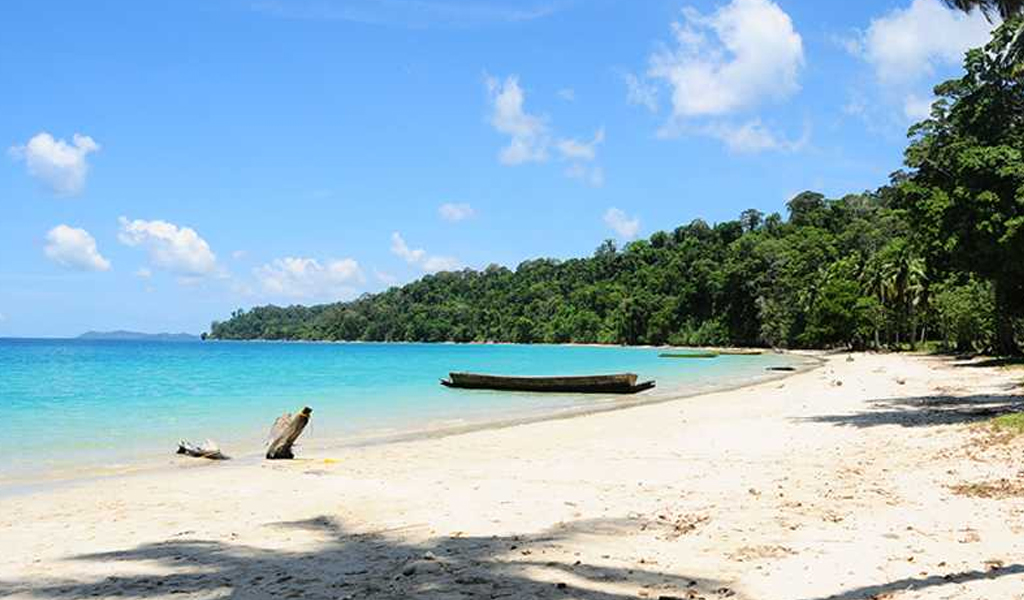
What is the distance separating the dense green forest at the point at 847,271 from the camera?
26672 mm

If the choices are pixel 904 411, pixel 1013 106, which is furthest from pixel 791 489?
pixel 1013 106

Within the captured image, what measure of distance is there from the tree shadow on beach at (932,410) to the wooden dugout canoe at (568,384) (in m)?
12.0

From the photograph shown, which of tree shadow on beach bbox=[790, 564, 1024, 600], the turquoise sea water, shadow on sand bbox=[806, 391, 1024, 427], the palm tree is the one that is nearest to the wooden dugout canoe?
the turquoise sea water

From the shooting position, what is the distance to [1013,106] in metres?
30.2

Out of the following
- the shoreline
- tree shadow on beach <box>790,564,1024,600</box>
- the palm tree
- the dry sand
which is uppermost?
the palm tree

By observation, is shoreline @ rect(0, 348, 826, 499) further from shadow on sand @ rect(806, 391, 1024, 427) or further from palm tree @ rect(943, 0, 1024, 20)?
palm tree @ rect(943, 0, 1024, 20)

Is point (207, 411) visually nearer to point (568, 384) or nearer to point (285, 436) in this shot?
point (568, 384)

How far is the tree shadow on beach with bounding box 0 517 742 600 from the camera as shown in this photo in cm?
571

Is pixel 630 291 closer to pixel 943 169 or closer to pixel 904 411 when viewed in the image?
pixel 943 169

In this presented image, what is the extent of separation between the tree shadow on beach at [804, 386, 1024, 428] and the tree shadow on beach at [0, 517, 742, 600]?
1109 centimetres

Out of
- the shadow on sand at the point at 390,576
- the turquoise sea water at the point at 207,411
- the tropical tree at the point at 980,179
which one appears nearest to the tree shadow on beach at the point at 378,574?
the shadow on sand at the point at 390,576

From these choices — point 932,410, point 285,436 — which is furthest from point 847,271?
point 285,436

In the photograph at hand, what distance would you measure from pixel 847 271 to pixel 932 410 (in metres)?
70.0

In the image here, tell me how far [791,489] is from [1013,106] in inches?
1081
